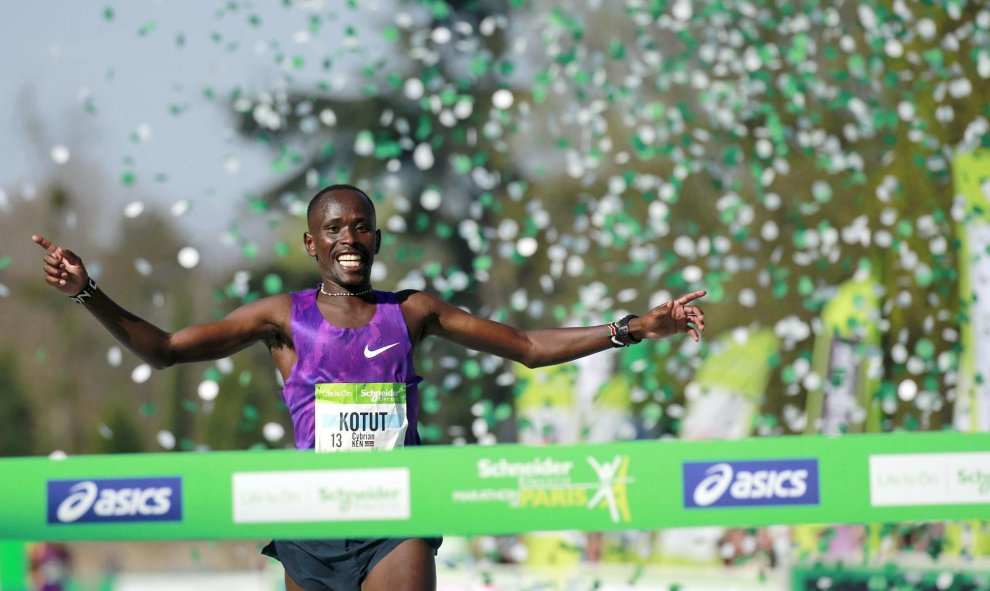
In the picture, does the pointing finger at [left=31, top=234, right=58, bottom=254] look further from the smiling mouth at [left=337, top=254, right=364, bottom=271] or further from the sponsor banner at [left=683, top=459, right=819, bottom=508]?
the sponsor banner at [left=683, top=459, right=819, bottom=508]

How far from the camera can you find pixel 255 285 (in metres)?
4.57

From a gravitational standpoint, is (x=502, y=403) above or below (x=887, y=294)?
below

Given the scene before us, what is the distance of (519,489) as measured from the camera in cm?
327

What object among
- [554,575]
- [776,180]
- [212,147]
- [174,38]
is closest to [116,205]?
[212,147]

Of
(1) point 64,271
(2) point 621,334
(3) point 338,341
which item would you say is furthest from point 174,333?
(2) point 621,334

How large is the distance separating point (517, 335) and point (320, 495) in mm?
795

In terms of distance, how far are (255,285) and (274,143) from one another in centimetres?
62

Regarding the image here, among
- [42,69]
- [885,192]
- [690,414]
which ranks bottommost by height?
[690,414]

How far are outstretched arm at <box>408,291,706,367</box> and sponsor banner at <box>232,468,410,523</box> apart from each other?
1.68ft

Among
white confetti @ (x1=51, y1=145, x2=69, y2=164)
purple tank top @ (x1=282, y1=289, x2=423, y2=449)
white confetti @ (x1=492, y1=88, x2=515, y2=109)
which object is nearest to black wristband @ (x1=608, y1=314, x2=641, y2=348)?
purple tank top @ (x1=282, y1=289, x2=423, y2=449)

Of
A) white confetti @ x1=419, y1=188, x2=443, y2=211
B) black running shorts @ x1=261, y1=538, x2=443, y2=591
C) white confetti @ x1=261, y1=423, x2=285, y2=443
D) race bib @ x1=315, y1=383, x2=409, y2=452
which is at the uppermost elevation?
white confetti @ x1=419, y1=188, x2=443, y2=211

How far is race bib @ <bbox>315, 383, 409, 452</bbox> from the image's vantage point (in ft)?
8.63

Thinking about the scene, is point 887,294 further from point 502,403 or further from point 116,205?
point 116,205

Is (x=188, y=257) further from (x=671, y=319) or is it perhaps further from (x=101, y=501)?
(x=671, y=319)
